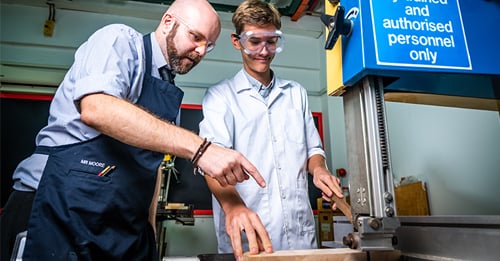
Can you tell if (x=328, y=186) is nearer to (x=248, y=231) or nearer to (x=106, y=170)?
(x=248, y=231)

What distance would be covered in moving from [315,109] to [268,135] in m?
2.48

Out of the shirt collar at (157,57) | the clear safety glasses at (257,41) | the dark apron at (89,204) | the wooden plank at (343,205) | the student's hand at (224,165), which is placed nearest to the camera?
the student's hand at (224,165)

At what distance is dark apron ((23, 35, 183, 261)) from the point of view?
909 mm

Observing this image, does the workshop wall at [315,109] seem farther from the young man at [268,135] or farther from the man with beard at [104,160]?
the man with beard at [104,160]

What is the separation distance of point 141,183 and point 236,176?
42cm

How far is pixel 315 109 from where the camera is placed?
3811 mm

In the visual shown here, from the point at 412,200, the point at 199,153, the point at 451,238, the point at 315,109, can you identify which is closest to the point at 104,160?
the point at 199,153

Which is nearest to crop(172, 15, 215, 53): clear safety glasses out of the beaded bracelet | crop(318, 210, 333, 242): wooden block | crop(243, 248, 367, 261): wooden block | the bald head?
the bald head

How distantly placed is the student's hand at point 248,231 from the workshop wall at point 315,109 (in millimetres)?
1499

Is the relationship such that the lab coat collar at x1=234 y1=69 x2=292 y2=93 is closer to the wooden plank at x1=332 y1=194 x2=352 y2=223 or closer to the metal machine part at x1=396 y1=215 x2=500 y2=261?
the wooden plank at x1=332 y1=194 x2=352 y2=223

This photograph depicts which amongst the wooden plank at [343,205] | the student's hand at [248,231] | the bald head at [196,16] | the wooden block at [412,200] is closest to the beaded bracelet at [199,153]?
the student's hand at [248,231]

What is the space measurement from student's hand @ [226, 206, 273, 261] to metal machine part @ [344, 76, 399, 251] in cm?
21

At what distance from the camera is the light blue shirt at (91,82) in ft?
2.91

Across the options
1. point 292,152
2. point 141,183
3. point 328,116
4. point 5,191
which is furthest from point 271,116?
point 5,191
